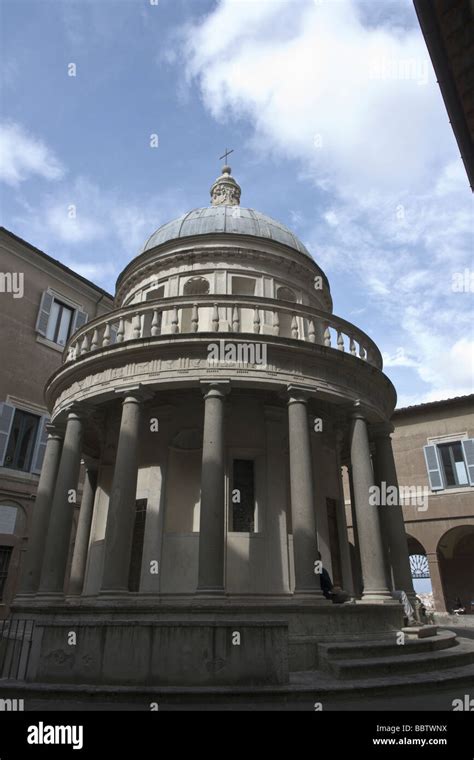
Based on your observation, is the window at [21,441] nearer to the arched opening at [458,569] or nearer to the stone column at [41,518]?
the stone column at [41,518]

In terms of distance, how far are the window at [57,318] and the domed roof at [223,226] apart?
23.3 ft

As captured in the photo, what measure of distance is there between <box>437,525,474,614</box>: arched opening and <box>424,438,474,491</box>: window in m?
3.39

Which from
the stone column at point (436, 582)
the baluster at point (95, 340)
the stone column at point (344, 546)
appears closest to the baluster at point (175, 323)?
the baluster at point (95, 340)

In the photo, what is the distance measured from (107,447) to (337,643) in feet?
30.7

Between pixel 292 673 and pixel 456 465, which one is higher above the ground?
pixel 456 465

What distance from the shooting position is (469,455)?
1035 inches

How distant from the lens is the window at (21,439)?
21.2m

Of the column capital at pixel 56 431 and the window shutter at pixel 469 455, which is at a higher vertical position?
the window shutter at pixel 469 455

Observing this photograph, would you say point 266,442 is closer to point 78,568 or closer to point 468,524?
point 78,568

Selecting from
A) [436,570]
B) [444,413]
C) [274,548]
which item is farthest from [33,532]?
[444,413]

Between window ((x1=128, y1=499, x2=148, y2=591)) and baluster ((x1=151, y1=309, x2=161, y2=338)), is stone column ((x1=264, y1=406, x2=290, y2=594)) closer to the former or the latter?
window ((x1=128, y1=499, x2=148, y2=591))

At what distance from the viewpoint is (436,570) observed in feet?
85.0

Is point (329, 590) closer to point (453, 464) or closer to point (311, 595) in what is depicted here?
point (311, 595)

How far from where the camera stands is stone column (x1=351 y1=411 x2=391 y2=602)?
12.3 m
